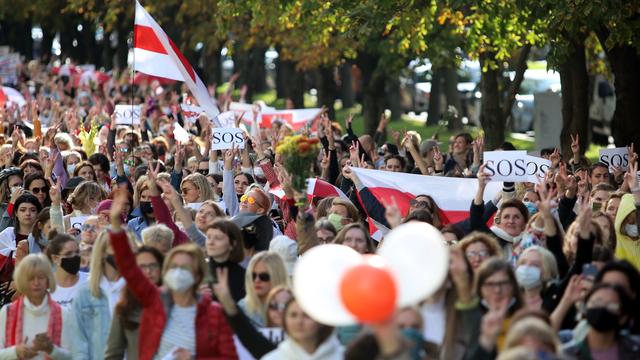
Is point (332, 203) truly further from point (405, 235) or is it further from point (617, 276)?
point (405, 235)

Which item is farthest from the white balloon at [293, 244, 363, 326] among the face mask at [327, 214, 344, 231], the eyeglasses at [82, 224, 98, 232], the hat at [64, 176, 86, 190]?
the hat at [64, 176, 86, 190]

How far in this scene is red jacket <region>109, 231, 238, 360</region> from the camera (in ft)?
28.3

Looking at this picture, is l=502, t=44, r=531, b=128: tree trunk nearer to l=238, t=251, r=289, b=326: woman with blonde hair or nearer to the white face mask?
the white face mask

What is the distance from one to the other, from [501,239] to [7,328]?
370 cm

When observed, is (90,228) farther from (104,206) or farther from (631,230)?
(631,230)

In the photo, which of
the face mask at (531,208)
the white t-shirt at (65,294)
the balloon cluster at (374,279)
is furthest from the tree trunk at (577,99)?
the balloon cluster at (374,279)

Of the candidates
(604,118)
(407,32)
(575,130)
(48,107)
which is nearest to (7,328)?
(407,32)

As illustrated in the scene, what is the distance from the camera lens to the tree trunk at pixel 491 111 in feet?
76.0

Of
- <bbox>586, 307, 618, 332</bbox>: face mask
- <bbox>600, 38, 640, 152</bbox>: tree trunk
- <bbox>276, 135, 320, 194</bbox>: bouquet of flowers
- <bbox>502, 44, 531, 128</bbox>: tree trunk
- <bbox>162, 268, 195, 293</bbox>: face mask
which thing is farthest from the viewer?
<bbox>502, 44, 531, 128</bbox>: tree trunk

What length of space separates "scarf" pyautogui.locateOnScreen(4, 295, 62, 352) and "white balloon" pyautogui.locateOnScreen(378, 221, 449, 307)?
349 cm

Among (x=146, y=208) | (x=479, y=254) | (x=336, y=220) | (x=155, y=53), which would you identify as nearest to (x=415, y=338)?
(x=479, y=254)

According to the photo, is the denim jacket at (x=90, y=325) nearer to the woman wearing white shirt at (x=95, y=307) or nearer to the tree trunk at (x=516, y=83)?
the woman wearing white shirt at (x=95, y=307)

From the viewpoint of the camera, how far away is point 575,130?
75.6ft

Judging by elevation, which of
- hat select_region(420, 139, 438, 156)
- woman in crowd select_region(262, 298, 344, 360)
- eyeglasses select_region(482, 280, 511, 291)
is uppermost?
hat select_region(420, 139, 438, 156)
